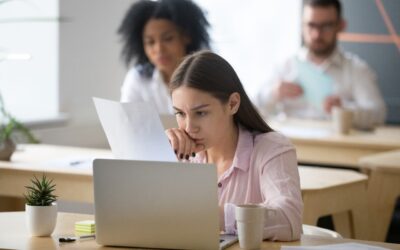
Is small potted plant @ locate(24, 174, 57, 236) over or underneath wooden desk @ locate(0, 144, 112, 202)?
underneath

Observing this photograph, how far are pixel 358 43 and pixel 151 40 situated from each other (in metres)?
2.55

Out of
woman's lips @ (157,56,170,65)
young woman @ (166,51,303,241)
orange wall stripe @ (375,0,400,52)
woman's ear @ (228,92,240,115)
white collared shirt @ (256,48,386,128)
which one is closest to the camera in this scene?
young woman @ (166,51,303,241)

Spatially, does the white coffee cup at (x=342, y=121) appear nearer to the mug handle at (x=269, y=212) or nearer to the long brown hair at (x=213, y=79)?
the long brown hair at (x=213, y=79)

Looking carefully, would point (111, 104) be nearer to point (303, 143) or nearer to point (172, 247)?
point (172, 247)

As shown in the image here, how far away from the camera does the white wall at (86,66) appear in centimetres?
555

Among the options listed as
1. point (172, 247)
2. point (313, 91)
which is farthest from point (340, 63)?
point (172, 247)

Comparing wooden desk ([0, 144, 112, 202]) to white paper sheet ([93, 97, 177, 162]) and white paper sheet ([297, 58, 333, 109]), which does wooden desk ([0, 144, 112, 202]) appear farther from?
white paper sheet ([297, 58, 333, 109])

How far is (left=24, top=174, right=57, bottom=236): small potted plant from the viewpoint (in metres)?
2.61

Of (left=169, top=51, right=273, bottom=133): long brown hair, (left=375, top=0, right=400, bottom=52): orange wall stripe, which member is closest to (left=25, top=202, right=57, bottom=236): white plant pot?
(left=169, top=51, right=273, bottom=133): long brown hair

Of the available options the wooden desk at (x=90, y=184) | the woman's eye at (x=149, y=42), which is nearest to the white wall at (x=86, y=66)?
the woman's eye at (x=149, y=42)

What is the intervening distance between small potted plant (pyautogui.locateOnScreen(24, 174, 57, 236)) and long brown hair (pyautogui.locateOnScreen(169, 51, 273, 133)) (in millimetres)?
514

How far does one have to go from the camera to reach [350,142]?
17.2ft

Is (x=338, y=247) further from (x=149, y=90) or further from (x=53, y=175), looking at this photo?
(x=149, y=90)

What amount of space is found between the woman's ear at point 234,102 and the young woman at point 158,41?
1.96 m
